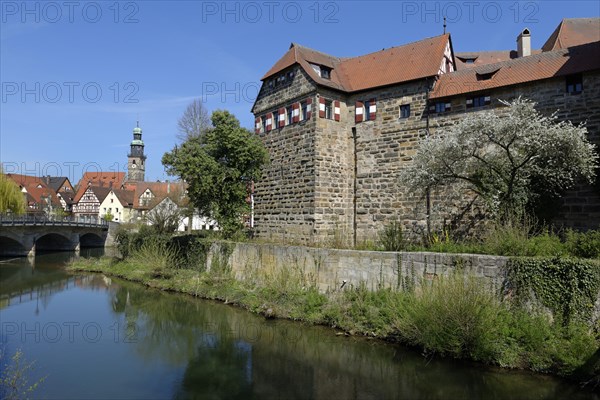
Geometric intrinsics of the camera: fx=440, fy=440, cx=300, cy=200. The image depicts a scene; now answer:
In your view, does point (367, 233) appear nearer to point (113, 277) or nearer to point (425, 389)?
point (425, 389)

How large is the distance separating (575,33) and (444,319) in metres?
17.8

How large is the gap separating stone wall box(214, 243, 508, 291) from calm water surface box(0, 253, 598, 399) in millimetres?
1757

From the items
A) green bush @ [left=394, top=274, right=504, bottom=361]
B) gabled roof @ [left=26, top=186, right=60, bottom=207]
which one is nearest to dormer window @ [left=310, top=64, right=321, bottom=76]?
green bush @ [left=394, top=274, right=504, bottom=361]

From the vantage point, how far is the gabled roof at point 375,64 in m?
18.2

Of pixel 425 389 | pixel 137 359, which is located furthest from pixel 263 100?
pixel 425 389

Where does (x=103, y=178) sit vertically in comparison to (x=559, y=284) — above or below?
above

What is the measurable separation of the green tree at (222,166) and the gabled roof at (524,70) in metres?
8.21

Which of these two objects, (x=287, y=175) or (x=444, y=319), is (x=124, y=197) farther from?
(x=444, y=319)

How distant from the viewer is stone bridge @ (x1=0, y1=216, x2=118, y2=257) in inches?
1283

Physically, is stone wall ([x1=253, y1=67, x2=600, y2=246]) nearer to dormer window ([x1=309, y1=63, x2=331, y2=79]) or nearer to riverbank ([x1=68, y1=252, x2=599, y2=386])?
dormer window ([x1=309, y1=63, x2=331, y2=79])

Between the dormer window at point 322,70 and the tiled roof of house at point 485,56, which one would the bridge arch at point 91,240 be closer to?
the dormer window at point 322,70

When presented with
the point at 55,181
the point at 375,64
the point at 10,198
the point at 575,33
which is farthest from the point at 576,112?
the point at 55,181

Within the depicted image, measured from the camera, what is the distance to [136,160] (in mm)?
88750

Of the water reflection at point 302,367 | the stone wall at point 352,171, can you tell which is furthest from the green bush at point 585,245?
the stone wall at point 352,171
